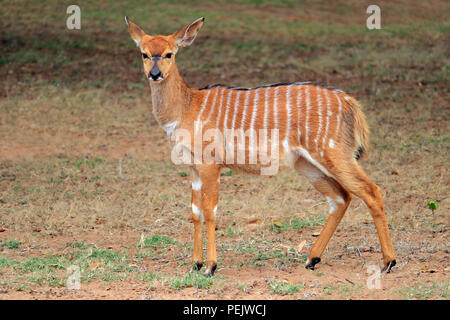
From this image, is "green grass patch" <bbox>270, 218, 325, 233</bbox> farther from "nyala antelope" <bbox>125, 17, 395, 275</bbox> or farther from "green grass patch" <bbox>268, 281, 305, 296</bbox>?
"green grass patch" <bbox>268, 281, 305, 296</bbox>

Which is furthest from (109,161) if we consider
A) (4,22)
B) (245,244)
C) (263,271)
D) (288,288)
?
(4,22)

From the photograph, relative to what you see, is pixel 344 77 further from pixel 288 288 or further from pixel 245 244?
pixel 288 288

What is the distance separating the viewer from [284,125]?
6.14 meters

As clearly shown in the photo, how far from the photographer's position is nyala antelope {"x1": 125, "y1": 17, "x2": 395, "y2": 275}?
19.6 feet

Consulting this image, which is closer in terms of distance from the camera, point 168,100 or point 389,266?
point 389,266

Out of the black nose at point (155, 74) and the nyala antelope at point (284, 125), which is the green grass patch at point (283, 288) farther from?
the black nose at point (155, 74)

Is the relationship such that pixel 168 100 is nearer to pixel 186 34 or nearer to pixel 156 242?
pixel 186 34

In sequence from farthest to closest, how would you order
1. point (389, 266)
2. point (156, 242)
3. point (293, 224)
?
point (293, 224), point (156, 242), point (389, 266)

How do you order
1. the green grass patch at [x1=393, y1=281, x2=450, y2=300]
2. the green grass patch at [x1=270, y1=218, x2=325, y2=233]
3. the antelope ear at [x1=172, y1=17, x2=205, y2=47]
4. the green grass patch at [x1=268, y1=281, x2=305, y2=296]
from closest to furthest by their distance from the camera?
the green grass patch at [x1=393, y1=281, x2=450, y2=300]
the green grass patch at [x1=268, y1=281, x2=305, y2=296]
the antelope ear at [x1=172, y1=17, x2=205, y2=47]
the green grass patch at [x1=270, y1=218, x2=325, y2=233]

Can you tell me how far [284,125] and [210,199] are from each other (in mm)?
904

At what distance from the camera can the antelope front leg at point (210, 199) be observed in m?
6.07

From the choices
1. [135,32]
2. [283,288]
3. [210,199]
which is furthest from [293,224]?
[135,32]

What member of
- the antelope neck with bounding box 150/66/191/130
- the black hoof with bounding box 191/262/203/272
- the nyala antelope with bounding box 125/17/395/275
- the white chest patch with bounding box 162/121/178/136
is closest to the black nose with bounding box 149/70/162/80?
the nyala antelope with bounding box 125/17/395/275

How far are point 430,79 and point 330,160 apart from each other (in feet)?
26.7
